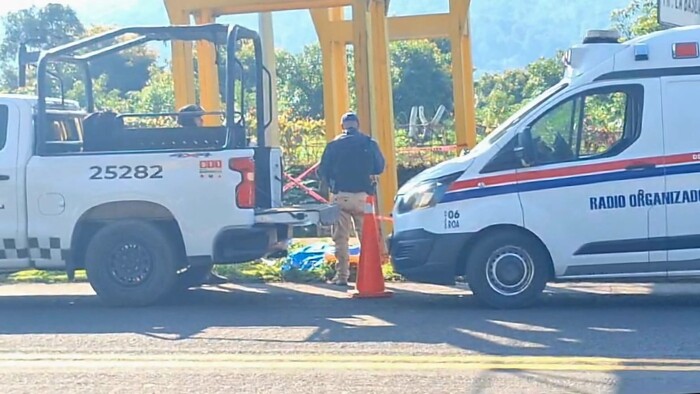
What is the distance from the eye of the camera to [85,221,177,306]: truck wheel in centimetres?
1096

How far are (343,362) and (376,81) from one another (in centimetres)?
732

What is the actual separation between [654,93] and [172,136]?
180 inches

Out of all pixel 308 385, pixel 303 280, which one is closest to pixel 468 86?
pixel 303 280

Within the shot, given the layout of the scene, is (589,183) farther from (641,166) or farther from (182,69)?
(182,69)

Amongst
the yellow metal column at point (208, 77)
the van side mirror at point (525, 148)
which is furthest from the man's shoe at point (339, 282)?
the yellow metal column at point (208, 77)

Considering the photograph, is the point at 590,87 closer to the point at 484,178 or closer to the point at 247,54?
the point at 484,178

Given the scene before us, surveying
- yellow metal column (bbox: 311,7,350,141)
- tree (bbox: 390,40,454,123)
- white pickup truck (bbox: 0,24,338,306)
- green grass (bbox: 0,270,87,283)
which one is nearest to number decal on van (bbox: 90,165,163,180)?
white pickup truck (bbox: 0,24,338,306)

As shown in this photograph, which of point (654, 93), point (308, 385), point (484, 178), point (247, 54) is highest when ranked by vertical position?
point (247, 54)

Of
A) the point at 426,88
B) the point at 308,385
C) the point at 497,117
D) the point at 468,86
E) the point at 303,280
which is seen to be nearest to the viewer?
the point at 308,385

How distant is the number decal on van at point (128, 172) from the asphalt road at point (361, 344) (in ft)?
4.06

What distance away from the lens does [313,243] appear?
1464 cm

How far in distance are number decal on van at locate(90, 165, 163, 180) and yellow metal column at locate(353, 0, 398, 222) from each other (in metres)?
3.43

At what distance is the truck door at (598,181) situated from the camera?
1002cm

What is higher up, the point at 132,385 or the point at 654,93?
the point at 654,93
